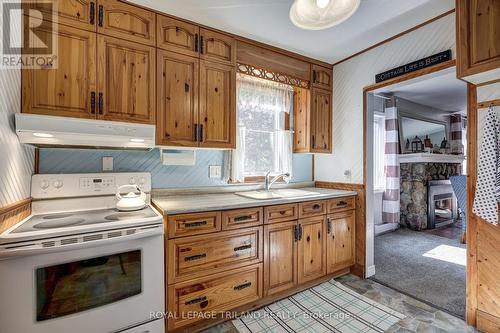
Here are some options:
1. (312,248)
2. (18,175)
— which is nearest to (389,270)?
(312,248)

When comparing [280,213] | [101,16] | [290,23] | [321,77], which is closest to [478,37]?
[290,23]

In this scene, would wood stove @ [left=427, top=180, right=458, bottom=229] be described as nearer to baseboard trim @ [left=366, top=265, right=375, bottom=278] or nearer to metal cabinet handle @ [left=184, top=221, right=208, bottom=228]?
baseboard trim @ [left=366, top=265, right=375, bottom=278]

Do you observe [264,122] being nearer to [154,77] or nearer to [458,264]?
[154,77]

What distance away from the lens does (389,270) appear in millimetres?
2686

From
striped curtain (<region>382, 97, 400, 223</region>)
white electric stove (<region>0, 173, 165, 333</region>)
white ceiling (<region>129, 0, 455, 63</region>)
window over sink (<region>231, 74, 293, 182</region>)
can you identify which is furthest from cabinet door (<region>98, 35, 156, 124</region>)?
striped curtain (<region>382, 97, 400, 223</region>)

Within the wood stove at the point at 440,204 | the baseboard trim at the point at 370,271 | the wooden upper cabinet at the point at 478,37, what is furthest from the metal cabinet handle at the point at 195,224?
the wood stove at the point at 440,204

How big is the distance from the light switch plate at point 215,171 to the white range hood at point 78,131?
2.51 feet

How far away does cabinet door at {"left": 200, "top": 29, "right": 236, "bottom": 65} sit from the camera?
6.69 feet

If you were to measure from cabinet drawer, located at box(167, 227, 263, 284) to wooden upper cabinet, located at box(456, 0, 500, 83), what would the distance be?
195 centimetres

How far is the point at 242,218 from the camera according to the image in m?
1.86

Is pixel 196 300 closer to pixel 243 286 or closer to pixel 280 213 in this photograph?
pixel 243 286

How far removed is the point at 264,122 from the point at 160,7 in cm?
152

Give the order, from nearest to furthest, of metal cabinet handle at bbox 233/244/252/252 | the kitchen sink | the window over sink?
metal cabinet handle at bbox 233/244/252/252, the kitchen sink, the window over sink

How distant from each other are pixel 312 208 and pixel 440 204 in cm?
461
